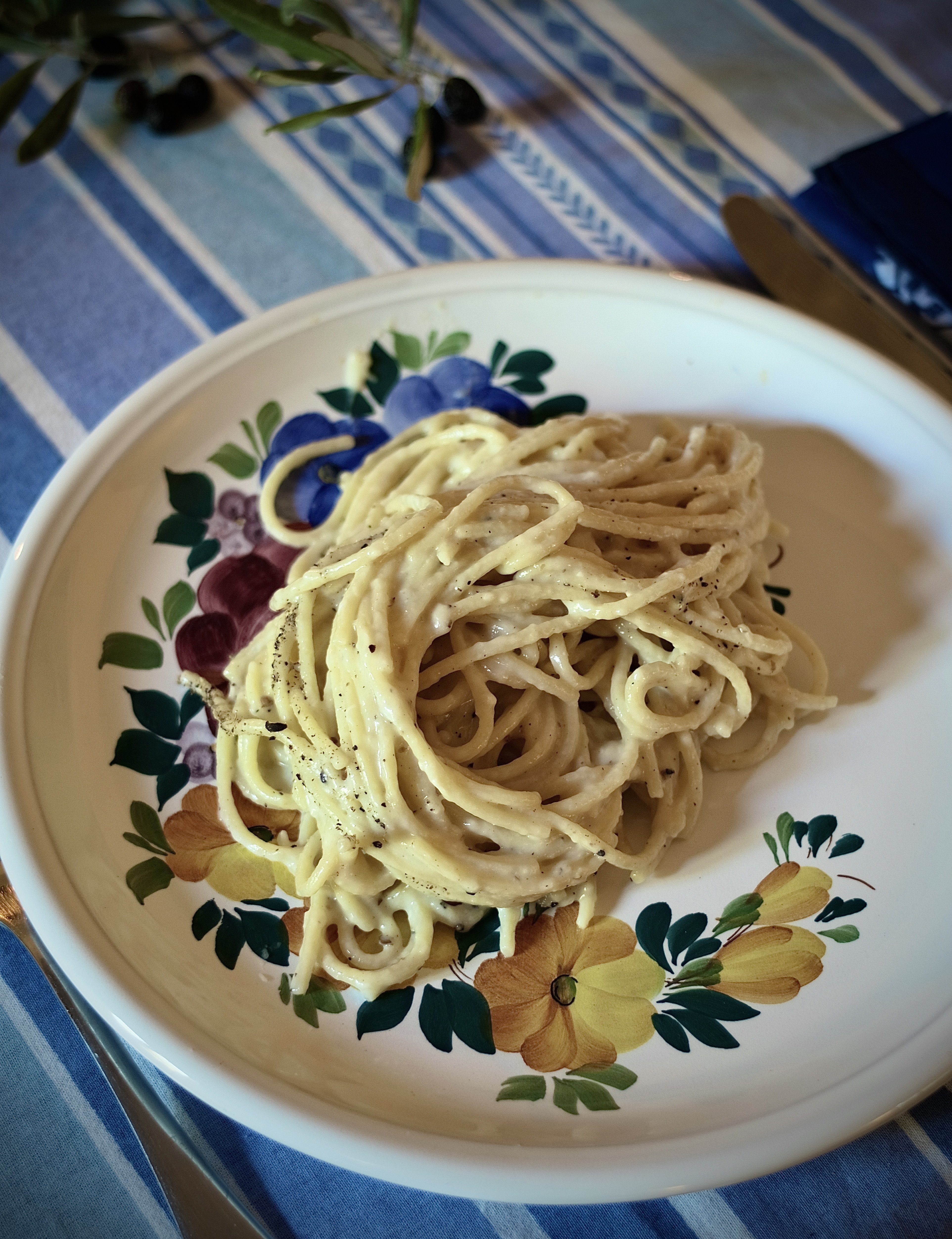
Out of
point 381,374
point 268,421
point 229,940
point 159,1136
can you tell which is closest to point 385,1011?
point 229,940

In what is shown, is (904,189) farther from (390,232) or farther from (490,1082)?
(490,1082)

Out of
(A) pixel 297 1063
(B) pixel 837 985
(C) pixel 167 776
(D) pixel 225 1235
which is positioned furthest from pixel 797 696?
(D) pixel 225 1235

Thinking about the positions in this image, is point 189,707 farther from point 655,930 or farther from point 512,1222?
point 512,1222

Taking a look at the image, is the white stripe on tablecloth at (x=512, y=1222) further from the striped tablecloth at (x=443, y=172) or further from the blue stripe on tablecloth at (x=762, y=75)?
the blue stripe on tablecloth at (x=762, y=75)

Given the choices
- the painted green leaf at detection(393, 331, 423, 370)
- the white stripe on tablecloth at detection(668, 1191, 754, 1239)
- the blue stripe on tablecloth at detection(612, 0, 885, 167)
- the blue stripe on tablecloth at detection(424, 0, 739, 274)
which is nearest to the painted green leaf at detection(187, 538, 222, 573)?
the painted green leaf at detection(393, 331, 423, 370)

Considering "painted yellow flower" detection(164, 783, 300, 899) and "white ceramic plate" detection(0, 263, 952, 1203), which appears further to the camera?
"painted yellow flower" detection(164, 783, 300, 899)

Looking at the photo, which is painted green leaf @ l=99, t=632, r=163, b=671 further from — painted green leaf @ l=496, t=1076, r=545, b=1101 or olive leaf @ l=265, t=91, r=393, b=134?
olive leaf @ l=265, t=91, r=393, b=134
